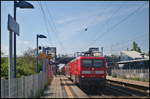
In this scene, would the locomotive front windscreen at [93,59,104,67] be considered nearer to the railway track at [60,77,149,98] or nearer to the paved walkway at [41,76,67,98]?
the railway track at [60,77,149,98]

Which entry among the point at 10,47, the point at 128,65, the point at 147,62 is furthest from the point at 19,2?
the point at 128,65

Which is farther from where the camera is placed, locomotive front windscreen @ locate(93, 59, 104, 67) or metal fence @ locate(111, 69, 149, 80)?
metal fence @ locate(111, 69, 149, 80)

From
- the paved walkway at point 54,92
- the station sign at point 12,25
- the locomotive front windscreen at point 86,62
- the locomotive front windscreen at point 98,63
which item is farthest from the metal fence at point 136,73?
the station sign at point 12,25

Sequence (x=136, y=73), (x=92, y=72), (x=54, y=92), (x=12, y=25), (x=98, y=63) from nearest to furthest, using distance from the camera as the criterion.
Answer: (x=12, y=25)
(x=54, y=92)
(x=92, y=72)
(x=98, y=63)
(x=136, y=73)

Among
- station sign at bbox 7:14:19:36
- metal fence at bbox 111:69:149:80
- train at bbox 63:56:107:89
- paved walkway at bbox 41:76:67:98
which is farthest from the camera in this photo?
metal fence at bbox 111:69:149:80

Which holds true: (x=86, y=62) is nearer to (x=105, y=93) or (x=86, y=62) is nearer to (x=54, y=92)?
(x=105, y=93)

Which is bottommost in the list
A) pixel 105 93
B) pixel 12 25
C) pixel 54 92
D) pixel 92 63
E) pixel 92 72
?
pixel 105 93

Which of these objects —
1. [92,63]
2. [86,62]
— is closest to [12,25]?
[86,62]

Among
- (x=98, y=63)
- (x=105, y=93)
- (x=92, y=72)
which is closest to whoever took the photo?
(x=105, y=93)

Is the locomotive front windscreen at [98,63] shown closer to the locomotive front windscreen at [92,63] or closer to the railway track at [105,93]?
the locomotive front windscreen at [92,63]

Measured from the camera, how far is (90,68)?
28.6m

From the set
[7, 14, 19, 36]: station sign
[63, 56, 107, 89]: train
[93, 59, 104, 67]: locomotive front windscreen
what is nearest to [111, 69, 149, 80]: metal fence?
[93, 59, 104, 67]: locomotive front windscreen

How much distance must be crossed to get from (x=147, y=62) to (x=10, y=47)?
1793 inches

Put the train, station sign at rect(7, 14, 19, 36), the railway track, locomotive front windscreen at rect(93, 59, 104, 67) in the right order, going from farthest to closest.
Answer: locomotive front windscreen at rect(93, 59, 104, 67) < the train < the railway track < station sign at rect(7, 14, 19, 36)
